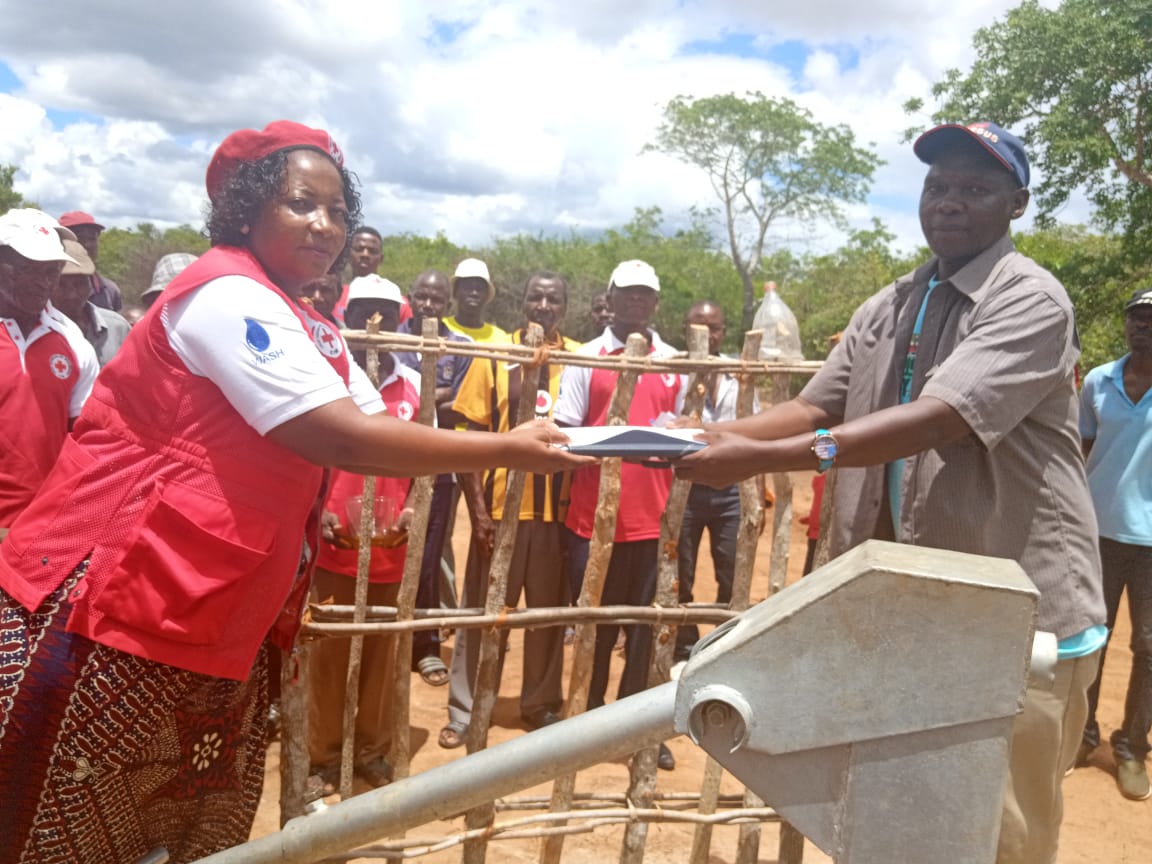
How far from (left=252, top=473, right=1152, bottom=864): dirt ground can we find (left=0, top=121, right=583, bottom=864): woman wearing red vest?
1.35 metres

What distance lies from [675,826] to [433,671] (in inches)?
79.8

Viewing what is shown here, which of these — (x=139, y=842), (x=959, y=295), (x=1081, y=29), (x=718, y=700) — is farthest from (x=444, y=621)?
(x=1081, y=29)

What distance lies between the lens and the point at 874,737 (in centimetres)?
95

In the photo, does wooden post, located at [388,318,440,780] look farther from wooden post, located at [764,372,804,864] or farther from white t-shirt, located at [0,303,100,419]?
white t-shirt, located at [0,303,100,419]

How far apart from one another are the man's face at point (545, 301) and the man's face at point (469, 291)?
79 centimetres

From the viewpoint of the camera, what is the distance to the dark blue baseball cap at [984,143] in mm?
2359

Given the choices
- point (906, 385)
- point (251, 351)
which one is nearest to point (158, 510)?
point (251, 351)

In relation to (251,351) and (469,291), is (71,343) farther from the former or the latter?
(469,291)

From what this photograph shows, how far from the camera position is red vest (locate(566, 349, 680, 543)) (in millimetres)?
4395

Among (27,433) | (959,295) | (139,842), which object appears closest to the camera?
(139,842)

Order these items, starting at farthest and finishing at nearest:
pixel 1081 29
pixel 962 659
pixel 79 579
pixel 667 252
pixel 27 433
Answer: pixel 667 252, pixel 1081 29, pixel 27 433, pixel 79 579, pixel 962 659

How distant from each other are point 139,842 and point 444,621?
1.11m

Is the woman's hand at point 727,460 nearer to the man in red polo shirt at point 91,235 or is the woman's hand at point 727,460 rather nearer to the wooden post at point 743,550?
the wooden post at point 743,550

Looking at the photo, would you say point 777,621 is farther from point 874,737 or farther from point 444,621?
point 444,621
